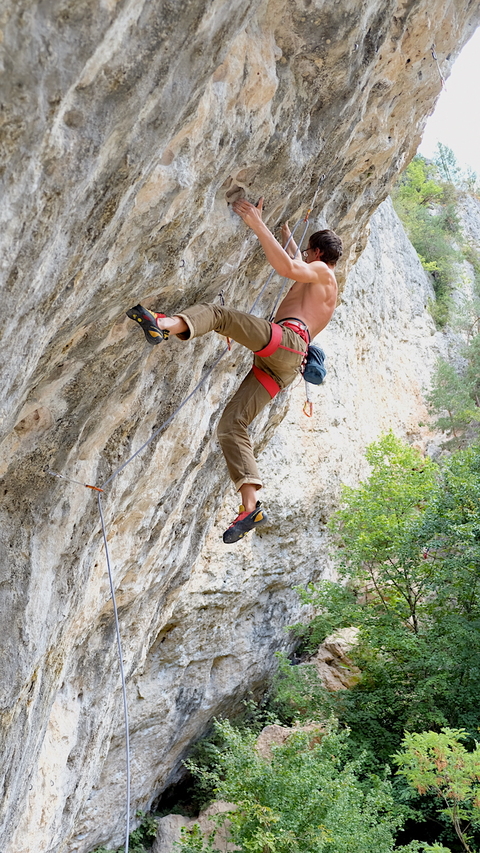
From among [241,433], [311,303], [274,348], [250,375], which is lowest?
[241,433]

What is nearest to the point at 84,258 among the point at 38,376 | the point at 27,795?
the point at 38,376

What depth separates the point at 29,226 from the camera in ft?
7.80

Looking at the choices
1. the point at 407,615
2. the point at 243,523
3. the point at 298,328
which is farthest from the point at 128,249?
the point at 407,615

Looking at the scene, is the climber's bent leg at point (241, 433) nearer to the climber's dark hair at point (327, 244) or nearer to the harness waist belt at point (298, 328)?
the harness waist belt at point (298, 328)

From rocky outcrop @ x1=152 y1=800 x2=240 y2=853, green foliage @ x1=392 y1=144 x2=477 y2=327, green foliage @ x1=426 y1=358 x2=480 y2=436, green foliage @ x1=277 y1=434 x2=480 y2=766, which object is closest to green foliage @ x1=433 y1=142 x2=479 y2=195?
green foliage @ x1=392 y1=144 x2=477 y2=327

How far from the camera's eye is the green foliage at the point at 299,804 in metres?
7.40

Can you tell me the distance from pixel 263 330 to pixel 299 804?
6083 millimetres

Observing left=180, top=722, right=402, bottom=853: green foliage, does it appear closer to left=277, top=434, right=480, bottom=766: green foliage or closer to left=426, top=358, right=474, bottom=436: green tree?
left=277, top=434, right=480, bottom=766: green foliage

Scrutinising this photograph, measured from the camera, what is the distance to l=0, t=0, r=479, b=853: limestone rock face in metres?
2.35

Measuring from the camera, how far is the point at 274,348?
4.17m

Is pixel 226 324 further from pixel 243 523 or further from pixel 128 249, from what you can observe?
pixel 243 523

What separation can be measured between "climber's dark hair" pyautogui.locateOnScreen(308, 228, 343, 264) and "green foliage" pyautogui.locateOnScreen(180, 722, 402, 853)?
6.02 meters

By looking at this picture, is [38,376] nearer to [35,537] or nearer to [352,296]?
[35,537]

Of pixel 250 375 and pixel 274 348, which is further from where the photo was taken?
pixel 250 375
